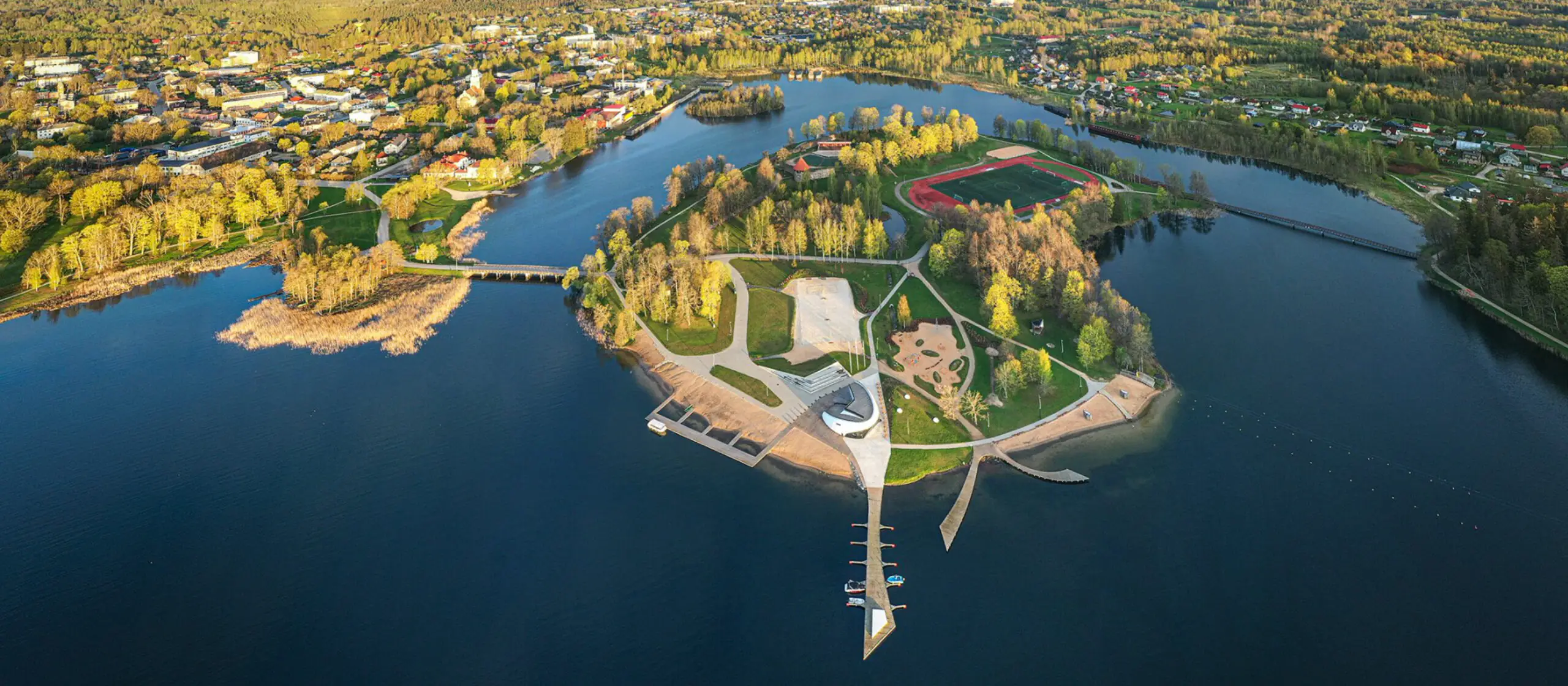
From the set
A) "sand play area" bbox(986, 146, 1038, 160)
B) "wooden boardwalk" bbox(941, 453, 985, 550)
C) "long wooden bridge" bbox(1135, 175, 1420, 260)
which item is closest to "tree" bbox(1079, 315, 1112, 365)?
"wooden boardwalk" bbox(941, 453, 985, 550)

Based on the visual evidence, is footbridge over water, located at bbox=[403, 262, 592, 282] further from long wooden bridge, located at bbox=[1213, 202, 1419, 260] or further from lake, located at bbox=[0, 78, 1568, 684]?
long wooden bridge, located at bbox=[1213, 202, 1419, 260]

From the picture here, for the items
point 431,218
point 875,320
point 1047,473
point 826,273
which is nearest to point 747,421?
point 875,320

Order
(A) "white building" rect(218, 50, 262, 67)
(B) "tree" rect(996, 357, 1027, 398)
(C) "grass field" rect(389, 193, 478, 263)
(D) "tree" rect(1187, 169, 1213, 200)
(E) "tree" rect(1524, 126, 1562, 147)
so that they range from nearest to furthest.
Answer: (B) "tree" rect(996, 357, 1027, 398) → (C) "grass field" rect(389, 193, 478, 263) → (D) "tree" rect(1187, 169, 1213, 200) → (E) "tree" rect(1524, 126, 1562, 147) → (A) "white building" rect(218, 50, 262, 67)

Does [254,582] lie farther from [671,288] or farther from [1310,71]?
[1310,71]

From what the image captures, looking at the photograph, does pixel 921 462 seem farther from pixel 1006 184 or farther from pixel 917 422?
pixel 1006 184

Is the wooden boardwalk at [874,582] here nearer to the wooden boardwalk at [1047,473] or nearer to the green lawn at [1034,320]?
the wooden boardwalk at [1047,473]

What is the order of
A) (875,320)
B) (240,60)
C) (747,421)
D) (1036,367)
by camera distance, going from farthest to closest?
(240,60), (875,320), (1036,367), (747,421)

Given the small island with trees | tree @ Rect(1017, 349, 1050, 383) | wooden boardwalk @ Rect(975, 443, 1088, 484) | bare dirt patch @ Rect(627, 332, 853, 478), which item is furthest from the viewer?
the small island with trees
